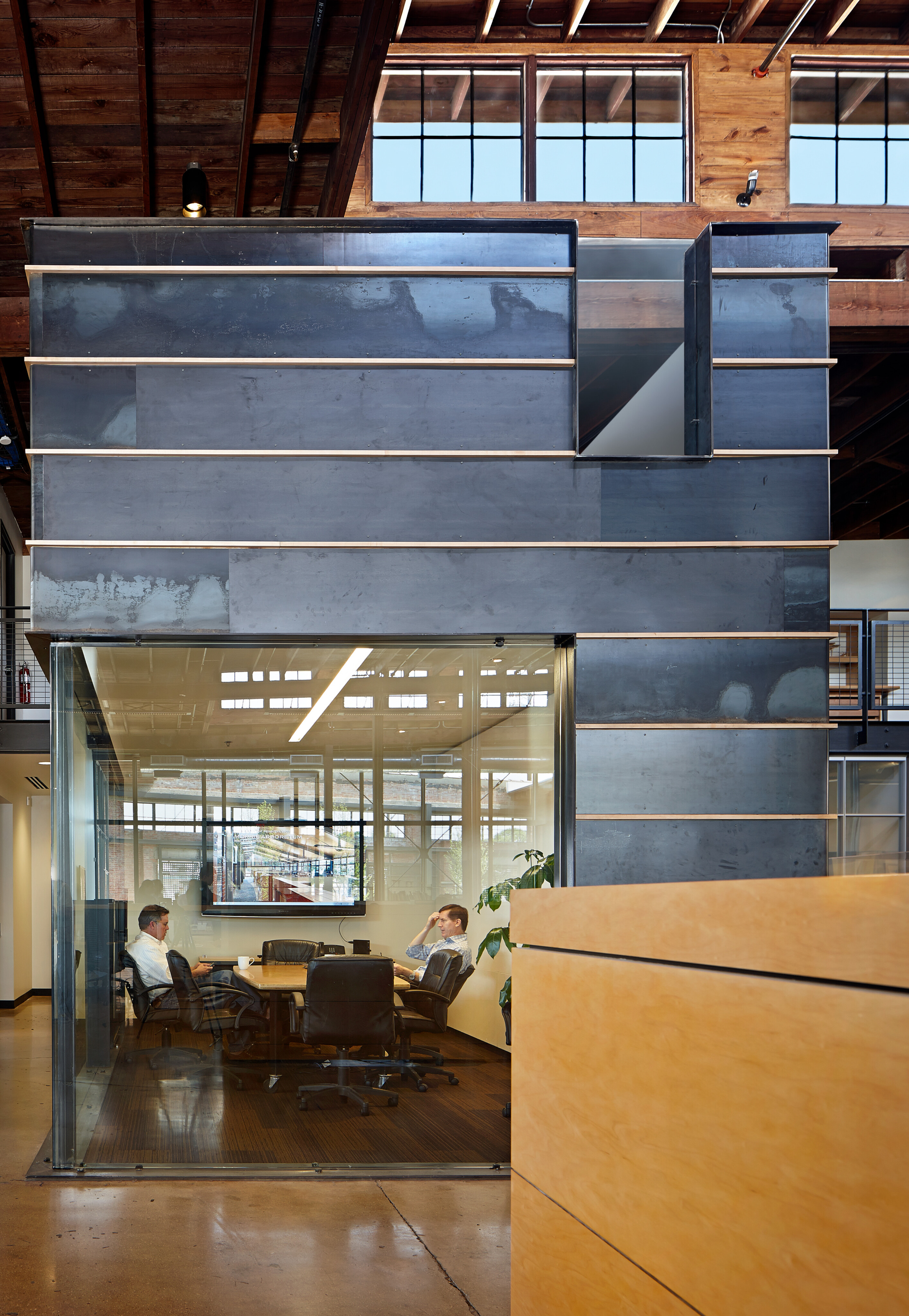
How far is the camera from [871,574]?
14562 millimetres

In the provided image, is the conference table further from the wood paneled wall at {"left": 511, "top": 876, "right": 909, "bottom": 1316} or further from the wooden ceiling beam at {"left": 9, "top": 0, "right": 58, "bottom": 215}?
the wooden ceiling beam at {"left": 9, "top": 0, "right": 58, "bottom": 215}

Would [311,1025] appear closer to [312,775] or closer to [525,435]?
[312,775]

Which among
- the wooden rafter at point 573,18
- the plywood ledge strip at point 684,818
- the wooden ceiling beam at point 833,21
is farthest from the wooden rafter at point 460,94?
the plywood ledge strip at point 684,818

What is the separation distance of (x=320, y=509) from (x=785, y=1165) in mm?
4822

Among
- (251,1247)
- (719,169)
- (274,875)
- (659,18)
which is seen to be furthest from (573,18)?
(251,1247)

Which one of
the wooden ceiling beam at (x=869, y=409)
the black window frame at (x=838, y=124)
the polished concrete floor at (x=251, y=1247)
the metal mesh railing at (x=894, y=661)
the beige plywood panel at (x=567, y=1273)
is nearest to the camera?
the beige plywood panel at (x=567, y=1273)

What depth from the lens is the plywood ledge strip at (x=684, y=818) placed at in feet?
17.8

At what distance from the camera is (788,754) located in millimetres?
5523

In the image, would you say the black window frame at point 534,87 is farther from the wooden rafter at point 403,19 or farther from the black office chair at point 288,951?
the black office chair at point 288,951

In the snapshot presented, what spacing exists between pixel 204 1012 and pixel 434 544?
2632mm

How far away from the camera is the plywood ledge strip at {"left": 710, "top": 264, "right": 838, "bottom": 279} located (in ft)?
18.6

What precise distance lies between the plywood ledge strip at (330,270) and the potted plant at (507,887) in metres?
3.02

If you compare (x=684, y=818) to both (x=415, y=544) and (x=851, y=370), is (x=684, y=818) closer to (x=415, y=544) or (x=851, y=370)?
(x=415, y=544)

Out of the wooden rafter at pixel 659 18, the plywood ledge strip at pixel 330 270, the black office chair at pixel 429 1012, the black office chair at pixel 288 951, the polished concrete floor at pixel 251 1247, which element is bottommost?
the polished concrete floor at pixel 251 1247
